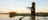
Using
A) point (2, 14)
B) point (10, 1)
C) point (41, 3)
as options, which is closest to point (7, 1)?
point (10, 1)

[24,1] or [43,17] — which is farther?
[24,1]

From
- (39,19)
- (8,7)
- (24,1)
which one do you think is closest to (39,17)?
(39,19)

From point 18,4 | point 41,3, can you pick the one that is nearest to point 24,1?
point 18,4

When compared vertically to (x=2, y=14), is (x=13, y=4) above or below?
above

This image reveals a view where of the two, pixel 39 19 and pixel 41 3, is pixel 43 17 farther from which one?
pixel 41 3

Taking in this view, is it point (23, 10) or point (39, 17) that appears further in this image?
point (23, 10)

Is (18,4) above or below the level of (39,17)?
above

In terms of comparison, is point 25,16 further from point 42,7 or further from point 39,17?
point 42,7

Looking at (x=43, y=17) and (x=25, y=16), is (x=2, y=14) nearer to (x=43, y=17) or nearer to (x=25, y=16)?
(x=25, y=16)
